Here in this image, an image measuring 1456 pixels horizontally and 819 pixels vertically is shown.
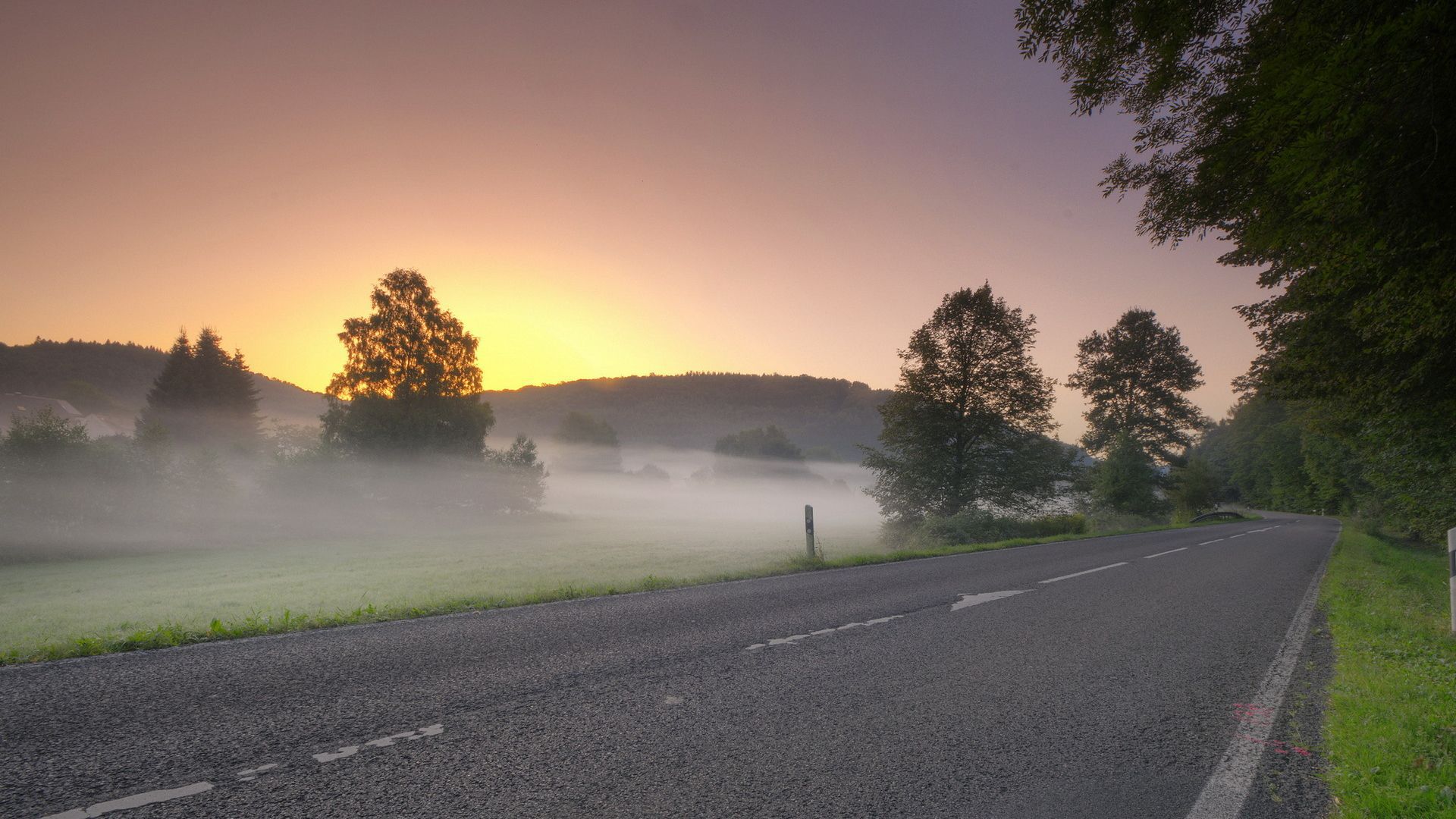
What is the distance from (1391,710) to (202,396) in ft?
211

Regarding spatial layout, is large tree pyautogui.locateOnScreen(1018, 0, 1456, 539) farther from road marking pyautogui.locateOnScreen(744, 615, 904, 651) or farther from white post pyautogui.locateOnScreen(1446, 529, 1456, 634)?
road marking pyautogui.locateOnScreen(744, 615, 904, 651)

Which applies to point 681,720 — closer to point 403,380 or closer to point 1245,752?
point 1245,752

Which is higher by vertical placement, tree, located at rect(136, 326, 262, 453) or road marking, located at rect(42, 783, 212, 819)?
tree, located at rect(136, 326, 262, 453)

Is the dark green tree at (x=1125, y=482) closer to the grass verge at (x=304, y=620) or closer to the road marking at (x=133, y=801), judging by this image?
the grass verge at (x=304, y=620)

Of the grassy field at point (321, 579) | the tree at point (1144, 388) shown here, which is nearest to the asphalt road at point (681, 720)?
the grassy field at point (321, 579)

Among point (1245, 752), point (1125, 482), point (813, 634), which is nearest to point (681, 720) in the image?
point (813, 634)

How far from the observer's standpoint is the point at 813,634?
554 cm

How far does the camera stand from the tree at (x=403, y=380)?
105 ft

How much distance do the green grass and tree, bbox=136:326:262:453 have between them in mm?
57595

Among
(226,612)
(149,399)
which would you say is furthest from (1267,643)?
(149,399)

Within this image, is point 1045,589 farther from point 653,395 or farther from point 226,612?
point 653,395

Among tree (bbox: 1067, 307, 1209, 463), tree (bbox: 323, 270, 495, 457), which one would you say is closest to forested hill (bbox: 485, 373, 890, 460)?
tree (bbox: 1067, 307, 1209, 463)

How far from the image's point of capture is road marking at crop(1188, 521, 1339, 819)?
2586 millimetres

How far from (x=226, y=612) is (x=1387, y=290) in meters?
14.1
